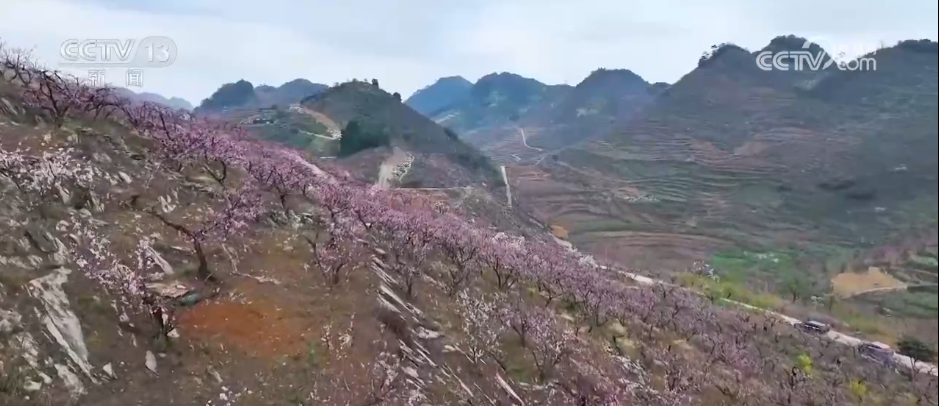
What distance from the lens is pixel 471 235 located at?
2278 cm

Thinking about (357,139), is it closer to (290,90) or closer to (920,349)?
(920,349)

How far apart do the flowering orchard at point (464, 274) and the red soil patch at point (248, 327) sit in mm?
618

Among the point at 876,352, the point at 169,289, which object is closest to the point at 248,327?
the point at 169,289

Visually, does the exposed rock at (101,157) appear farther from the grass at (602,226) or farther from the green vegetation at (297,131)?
the grass at (602,226)

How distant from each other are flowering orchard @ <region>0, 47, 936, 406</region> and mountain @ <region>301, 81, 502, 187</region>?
30902mm

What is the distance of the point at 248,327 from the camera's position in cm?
1022

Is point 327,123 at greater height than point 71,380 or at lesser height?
greater

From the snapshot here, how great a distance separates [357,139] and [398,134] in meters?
13.9

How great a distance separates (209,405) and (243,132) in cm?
1898

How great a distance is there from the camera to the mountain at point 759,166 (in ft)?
25.6

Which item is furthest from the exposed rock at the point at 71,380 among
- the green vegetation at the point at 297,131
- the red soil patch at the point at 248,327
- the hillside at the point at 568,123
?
the hillside at the point at 568,123

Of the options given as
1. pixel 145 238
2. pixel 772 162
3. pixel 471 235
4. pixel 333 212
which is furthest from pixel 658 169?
pixel 145 238

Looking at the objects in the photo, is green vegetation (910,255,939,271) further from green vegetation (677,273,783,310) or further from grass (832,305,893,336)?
green vegetation (677,273,783,310)

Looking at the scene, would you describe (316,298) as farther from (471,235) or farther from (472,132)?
(472,132)
